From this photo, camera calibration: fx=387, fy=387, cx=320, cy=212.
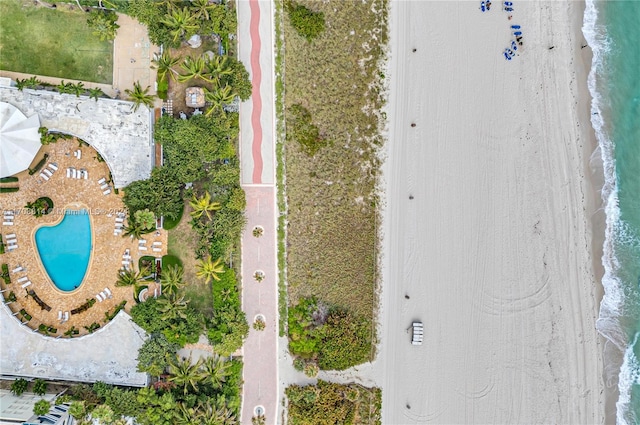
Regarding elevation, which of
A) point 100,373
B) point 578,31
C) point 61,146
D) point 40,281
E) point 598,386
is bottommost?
point 598,386

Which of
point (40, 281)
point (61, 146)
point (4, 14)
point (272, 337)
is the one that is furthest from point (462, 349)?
point (4, 14)

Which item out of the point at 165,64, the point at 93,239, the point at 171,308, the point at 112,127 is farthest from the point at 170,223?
the point at 165,64

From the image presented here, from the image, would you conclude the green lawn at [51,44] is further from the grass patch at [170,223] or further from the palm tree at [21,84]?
the grass patch at [170,223]

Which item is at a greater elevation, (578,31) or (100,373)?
(578,31)

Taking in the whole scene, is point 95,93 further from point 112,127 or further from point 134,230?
point 134,230

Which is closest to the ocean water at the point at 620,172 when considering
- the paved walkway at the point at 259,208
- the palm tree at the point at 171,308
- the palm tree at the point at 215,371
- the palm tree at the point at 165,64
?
the paved walkway at the point at 259,208

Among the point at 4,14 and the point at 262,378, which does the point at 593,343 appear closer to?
the point at 262,378
